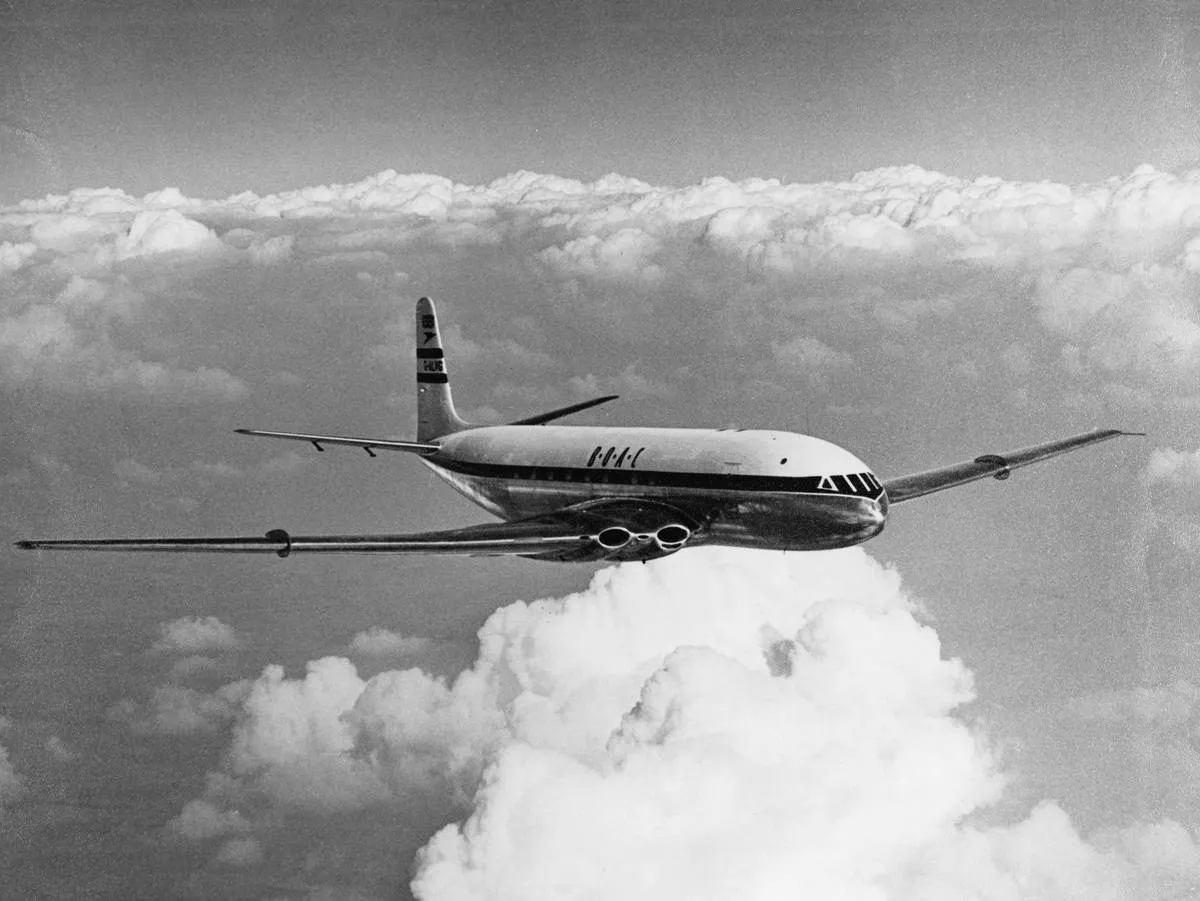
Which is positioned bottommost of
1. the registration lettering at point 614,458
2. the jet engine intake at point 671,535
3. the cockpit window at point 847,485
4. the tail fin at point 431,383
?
the jet engine intake at point 671,535

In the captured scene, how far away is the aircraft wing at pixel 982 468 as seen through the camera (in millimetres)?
44969

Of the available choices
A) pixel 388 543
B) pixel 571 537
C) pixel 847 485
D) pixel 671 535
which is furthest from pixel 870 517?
pixel 388 543

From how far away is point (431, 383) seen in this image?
57.7 m

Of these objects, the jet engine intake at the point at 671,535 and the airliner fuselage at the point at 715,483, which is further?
the jet engine intake at the point at 671,535

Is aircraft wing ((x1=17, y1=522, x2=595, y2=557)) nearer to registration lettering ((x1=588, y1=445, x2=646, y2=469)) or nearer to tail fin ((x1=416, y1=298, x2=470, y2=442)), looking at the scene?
registration lettering ((x1=588, y1=445, x2=646, y2=469))

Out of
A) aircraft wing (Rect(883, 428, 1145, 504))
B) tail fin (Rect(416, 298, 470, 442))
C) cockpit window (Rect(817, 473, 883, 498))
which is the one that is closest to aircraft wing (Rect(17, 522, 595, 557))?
cockpit window (Rect(817, 473, 883, 498))

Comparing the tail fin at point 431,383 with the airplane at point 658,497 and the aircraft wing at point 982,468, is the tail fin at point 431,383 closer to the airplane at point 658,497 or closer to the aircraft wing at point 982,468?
the airplane at point 658,497

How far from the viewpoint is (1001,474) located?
47.5 metres

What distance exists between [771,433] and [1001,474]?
1203cm

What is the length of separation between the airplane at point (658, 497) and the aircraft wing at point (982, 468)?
2.5 inches

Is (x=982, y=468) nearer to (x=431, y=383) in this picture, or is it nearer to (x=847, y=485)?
(x=847, y=485)

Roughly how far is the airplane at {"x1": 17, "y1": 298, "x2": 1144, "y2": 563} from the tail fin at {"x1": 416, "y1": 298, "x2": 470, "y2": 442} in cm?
805

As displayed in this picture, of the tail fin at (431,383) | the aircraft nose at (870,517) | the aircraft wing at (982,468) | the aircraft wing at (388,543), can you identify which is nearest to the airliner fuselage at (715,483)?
the aircraft nose at (870,517)

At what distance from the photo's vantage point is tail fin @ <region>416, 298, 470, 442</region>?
5678cm
